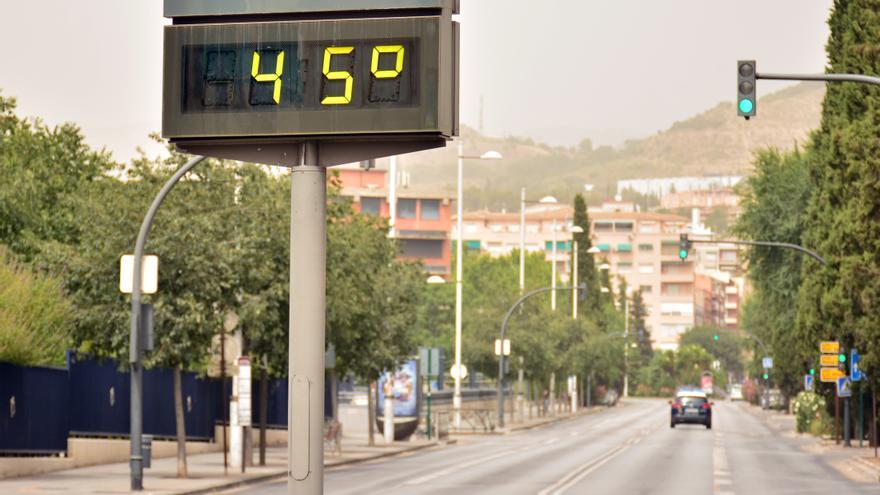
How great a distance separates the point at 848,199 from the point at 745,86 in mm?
23519

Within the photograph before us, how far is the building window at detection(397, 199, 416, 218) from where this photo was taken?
6909 inches

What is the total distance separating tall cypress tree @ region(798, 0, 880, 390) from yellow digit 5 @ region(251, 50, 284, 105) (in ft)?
99.0

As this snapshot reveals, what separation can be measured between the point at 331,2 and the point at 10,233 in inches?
1541

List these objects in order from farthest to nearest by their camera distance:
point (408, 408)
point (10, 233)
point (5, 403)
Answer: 1. point (408, 408)
2. point (10, 233)
3. point (5, 403)

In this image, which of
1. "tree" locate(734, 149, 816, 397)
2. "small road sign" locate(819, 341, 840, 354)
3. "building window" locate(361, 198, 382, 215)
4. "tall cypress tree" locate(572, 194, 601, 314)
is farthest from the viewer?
"building window" locate(361, 198, 382, 215)

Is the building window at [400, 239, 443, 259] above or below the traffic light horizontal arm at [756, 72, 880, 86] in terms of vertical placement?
above

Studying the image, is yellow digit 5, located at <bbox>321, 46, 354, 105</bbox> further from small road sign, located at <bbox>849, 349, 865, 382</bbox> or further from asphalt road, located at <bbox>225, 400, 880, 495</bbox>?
small road sign, located at <bbox>849, 349, 865, 382</bbox>

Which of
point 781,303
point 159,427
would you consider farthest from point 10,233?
point 781,303

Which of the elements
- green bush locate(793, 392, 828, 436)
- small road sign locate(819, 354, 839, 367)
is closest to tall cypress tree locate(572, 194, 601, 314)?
green bush locate(793, 392, 828, 436)

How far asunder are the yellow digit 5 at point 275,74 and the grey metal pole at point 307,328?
0.44 metres

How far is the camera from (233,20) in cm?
1062

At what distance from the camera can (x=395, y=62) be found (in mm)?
10445

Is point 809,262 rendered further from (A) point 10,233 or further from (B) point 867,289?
(A) point 10,233

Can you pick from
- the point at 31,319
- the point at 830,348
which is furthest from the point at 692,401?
the point at 31,319
